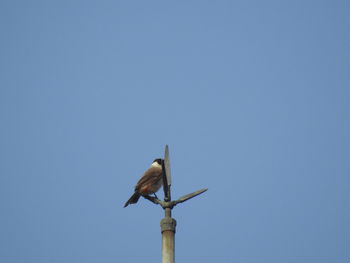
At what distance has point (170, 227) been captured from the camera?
7.41 metres

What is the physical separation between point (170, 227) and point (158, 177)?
3912 millimetres

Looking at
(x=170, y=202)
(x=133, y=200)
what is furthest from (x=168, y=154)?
(x=133, y=200)

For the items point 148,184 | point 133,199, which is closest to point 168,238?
point 133,199

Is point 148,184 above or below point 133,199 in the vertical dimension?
above

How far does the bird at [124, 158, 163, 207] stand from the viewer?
10477mm

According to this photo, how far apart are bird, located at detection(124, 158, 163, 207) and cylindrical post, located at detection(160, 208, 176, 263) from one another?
2.58 meters

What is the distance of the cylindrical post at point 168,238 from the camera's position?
712cm

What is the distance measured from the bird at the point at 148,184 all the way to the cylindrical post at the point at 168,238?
2.58 m

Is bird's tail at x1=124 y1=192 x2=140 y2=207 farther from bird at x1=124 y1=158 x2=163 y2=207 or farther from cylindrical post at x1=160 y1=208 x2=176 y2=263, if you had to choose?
cylindrical post at x1=160 y1=208 x2=176 y2=263

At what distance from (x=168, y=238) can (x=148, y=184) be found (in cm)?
357

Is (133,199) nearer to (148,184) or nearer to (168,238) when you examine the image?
(148,184)

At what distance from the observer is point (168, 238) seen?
24.1 feet

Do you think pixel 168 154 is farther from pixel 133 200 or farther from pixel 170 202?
pixel 133 200

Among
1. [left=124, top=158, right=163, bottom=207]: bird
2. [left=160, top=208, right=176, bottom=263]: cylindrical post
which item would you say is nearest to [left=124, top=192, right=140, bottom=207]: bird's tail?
[left=124, top=158, right=163, bottom=207]: bird
